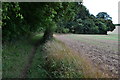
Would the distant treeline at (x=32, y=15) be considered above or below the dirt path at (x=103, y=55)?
above

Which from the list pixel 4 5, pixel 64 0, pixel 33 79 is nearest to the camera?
pixel 4 5

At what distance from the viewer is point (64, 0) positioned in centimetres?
701

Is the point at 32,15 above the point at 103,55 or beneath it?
above

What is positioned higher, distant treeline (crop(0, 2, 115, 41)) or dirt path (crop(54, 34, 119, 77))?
distant treeline (crop(0, 2, 115, 41))

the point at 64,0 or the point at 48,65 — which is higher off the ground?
the point at 64,0

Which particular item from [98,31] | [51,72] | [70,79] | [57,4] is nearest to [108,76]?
[70,79]

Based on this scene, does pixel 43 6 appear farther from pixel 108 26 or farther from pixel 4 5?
pixel 108 26

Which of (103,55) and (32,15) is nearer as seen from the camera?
(32,15)

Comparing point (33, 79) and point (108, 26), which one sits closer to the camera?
point (33, 79)

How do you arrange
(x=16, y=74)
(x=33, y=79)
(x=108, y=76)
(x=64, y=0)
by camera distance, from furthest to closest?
(x=64, y=0), (x=16, y=74), (x=33, y=79), (x=108, y=76)

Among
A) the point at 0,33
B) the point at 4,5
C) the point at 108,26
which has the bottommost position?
the point at 0,33

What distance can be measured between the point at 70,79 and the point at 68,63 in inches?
49.3

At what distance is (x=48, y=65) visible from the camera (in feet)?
22.2

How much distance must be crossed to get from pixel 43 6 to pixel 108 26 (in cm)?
5401
